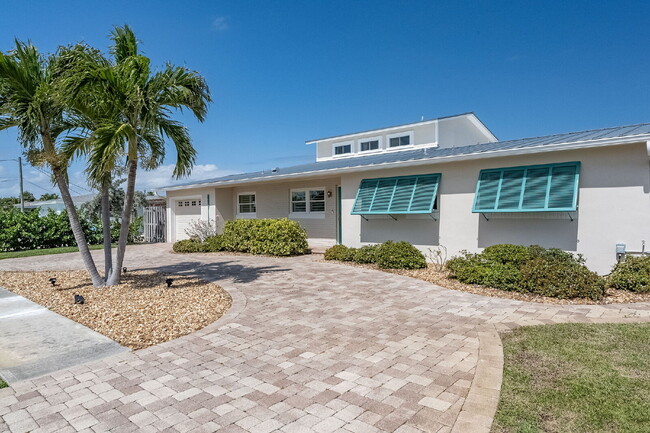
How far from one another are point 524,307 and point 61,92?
8.64 m

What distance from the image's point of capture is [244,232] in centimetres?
1461

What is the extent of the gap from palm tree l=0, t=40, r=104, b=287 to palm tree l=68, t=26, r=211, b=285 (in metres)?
0.75

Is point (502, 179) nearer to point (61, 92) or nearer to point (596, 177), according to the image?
point (596, 177)

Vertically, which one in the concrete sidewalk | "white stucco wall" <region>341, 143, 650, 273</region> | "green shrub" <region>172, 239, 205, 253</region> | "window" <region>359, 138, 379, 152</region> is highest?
"window" <region>359, 138, 379, 152</region>

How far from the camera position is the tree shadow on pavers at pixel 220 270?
9.31 metres

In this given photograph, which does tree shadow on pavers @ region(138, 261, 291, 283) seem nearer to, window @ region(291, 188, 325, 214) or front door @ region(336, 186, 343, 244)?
front door @ region(336, 186, 343, 244)

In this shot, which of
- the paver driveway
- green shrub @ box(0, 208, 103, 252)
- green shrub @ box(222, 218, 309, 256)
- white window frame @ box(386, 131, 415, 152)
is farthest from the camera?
white window frame @ box(386, 131, 415, 152)

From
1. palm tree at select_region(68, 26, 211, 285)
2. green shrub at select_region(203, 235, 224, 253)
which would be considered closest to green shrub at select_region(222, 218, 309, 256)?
green shrub at select_region(203, 235, 224, 253)

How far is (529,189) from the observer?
909cm

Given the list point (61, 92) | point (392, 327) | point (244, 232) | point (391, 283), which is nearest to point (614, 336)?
point (392, 327)

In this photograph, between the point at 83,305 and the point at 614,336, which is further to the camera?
the point at 83,305

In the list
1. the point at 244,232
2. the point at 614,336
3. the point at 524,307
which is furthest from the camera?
the point at 244,232

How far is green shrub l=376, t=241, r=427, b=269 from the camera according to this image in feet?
32.6

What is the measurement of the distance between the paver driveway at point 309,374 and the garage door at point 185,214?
13936 millimetres
